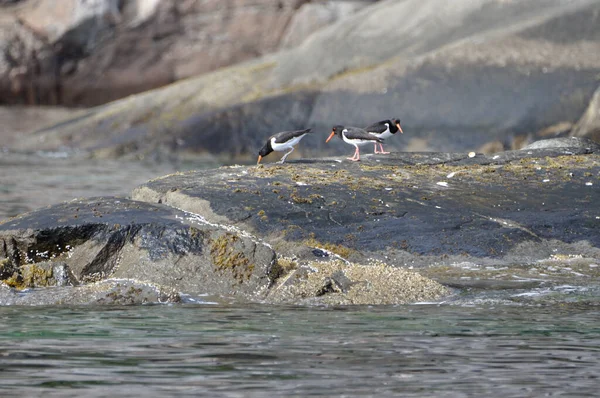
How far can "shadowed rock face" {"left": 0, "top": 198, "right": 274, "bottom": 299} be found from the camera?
33.7ft

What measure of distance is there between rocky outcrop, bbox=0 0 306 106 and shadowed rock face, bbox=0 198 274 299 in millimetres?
28812

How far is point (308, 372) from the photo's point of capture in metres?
7.09

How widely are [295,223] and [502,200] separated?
2.52 m

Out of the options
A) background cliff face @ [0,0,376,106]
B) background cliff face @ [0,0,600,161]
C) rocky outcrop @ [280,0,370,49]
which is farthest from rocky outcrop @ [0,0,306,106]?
background cliff face @ [0,0,600,161]

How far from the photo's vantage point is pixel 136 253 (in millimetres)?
10562

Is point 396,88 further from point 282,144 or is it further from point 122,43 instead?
point 122,43

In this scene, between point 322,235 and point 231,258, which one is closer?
point 231,258

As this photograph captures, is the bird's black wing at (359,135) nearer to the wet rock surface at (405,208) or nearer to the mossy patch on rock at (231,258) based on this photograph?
the wet rock surface at (405,208)

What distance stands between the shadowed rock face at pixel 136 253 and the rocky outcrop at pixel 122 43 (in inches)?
1134

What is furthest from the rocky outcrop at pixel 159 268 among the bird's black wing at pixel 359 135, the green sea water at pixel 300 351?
the bird's black wing at pixel 359 135

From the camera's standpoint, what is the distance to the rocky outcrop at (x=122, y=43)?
129 feet

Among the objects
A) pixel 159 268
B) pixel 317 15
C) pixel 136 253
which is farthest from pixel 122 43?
pixel 159 268

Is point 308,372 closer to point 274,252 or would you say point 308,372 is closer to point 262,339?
point 262,339

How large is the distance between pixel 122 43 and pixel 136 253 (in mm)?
30094
